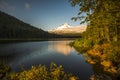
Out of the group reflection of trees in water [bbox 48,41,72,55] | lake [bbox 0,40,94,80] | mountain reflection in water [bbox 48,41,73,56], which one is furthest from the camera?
reflection of trees in water [bbox 48,41,72,55]

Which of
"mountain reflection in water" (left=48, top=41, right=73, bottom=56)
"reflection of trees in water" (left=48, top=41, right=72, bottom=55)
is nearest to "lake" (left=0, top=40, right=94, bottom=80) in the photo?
"mountain reflection in water" (left=48, top=41, right=73, bottom=56)

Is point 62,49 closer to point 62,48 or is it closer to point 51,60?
point 62,48

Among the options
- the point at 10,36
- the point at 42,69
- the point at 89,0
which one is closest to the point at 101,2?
the point at 89,0

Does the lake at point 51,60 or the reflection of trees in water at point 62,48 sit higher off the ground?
the reflection of trees in water at point 62,48

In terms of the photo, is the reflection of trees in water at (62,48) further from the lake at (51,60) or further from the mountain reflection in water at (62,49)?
the lake at (51,60)

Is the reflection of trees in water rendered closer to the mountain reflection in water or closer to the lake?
the mountain reflection in water

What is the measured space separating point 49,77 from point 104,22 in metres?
17.2

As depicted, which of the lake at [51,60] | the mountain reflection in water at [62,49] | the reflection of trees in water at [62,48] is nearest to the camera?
the lake at [51,60]

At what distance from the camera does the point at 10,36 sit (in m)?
176

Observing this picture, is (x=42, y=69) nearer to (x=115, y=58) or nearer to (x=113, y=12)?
(x=115, y=58)

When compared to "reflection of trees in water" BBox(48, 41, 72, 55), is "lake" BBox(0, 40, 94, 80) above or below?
below

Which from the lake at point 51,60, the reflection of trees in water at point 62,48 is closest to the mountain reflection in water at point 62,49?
the reflection of trees in water at point 62,48

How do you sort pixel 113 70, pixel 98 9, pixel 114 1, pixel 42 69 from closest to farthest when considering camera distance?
pixel 42 69
pixel 113 70
pixel 114 1
pixel 98 9

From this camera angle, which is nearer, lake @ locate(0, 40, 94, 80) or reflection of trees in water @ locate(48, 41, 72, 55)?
lake @ locate(0, 40, 94, 80)
